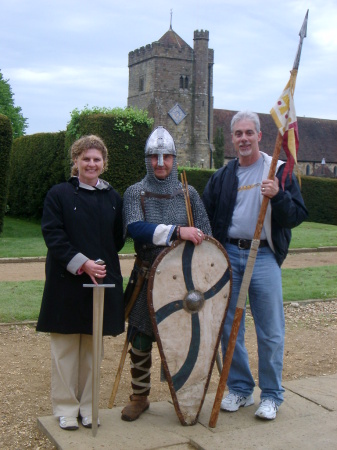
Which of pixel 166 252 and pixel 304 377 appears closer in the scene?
pixel 166 252

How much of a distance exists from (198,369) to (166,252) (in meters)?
0.75

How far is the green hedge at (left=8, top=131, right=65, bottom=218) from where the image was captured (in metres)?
18.2

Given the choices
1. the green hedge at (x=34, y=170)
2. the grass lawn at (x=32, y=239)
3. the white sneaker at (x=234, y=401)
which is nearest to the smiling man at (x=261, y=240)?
the white sneaker at (x=234, y=401)

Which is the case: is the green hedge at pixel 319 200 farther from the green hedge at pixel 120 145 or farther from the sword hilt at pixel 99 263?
the sword hilt at pixel 99 263

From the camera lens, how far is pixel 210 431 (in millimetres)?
3705

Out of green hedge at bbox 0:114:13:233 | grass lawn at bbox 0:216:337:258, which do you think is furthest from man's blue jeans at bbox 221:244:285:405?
green hedge at bbox 0:114:13:233

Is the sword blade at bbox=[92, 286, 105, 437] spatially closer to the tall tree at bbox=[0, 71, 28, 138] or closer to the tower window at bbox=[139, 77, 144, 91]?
the tall tree at bbox=[0, 71, 28, 138]

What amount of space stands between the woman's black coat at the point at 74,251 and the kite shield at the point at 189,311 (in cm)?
35

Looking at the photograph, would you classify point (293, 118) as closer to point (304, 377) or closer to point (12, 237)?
point (304, 377)

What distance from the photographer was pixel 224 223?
4.01m

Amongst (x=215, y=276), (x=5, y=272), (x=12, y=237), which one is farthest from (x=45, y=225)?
(x=12, y=237)

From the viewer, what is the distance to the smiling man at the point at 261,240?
389 centimetres

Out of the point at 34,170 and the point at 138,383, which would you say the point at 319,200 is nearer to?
the point at 34,170

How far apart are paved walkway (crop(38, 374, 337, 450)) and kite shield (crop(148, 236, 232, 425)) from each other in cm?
18
